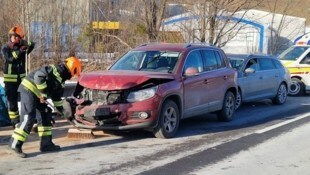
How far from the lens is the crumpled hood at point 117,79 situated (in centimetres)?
869

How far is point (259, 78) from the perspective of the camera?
1373 centimetres

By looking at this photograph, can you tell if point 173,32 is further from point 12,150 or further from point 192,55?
point 12,150

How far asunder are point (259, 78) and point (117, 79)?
19.6 feet

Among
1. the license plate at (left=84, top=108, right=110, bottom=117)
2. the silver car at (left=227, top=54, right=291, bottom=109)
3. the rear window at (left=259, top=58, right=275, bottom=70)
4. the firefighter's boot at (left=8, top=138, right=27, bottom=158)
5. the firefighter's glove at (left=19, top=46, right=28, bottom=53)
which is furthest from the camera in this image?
the rear window at (left=259, top=58, right=275, bottom=70)

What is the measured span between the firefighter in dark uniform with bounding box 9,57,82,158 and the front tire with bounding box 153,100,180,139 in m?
1.88

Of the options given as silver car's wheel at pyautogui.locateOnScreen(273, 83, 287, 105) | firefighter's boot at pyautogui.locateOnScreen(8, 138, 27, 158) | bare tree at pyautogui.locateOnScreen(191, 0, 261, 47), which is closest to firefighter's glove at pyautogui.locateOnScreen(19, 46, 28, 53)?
firefighter's boot at pyautogui.locateOnScreen(8, 138, 27, 158)

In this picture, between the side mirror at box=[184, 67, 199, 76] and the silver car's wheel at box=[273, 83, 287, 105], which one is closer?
the side mirror at box=[184, 67, 199, 76]

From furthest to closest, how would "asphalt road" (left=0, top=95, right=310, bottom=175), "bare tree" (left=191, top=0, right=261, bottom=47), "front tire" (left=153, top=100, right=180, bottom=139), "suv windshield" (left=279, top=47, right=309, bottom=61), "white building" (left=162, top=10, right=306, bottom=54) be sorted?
"white building" (left=162, top=10, right=306, bottom=54) < "bare tree" (left=191, top=0, right=261, bottom=47) < "suv windshield" (left=279, top=47, right=309, bottom=61) < "front tire" (left=153, top=100, right=180, bottom=139) < "asphalt road" (left=0, top=95, right=310, bottom=175)

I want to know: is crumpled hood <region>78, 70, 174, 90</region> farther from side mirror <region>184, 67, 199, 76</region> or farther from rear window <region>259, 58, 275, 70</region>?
rear window <region>259, 58, 275, 70</region>

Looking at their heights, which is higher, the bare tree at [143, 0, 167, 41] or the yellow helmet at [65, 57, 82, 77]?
the bare tree at [143, 0, 167, 41]

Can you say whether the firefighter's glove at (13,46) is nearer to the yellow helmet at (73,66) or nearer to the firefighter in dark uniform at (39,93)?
the firefighter in dark uniform at (39,93)

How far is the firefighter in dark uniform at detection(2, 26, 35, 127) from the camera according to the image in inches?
373

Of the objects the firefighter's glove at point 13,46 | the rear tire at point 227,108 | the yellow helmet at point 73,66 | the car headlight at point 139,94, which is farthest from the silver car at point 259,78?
the yellow helmet at point 73,66

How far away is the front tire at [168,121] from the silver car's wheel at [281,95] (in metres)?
6.21
